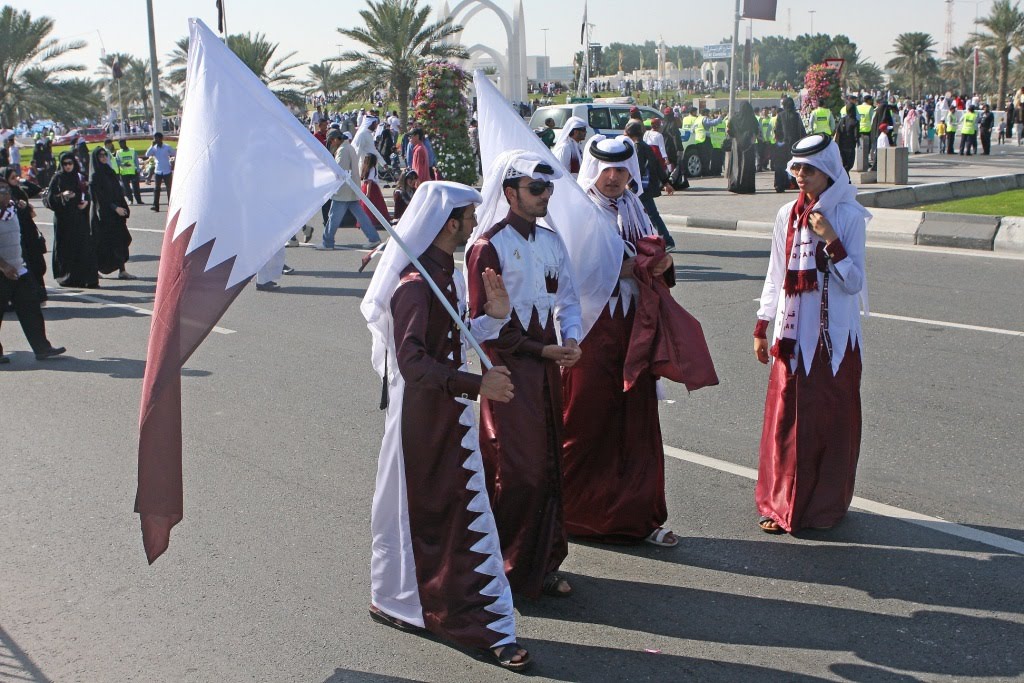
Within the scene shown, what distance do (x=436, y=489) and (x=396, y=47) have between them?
34.7 meters

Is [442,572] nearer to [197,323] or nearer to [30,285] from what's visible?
[197,323]

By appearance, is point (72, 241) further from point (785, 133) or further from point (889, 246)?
point (785, 133)

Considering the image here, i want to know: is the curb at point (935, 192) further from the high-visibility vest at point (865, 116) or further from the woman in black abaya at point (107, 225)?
the woman in black abaya at point (107, 225)

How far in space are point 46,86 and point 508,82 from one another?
16865 mm

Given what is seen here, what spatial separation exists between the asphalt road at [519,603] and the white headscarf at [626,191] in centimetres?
147

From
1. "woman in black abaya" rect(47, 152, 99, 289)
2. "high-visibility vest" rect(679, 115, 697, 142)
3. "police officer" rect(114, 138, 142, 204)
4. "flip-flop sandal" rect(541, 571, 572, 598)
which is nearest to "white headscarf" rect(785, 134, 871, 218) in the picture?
"flip-flop sandal" rect(541, 571, 572, 598)

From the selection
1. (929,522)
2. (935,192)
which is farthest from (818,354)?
(935,192)

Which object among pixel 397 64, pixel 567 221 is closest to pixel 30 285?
pixel 567 221

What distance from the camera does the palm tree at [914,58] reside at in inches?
3002

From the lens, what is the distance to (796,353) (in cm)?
538

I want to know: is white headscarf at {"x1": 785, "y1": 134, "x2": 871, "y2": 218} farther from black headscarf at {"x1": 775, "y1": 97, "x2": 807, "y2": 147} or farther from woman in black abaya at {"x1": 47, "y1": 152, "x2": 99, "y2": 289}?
black headscarf at {"x1": 775, "y1": 97, "x2": 807, "y2": 147}

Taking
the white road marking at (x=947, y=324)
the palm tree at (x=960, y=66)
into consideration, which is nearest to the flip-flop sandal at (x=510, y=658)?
the white road marking at (x=947, y=324)

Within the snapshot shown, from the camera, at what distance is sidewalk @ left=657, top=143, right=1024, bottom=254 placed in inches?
562

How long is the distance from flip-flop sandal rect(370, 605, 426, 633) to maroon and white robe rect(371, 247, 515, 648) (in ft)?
0.28
